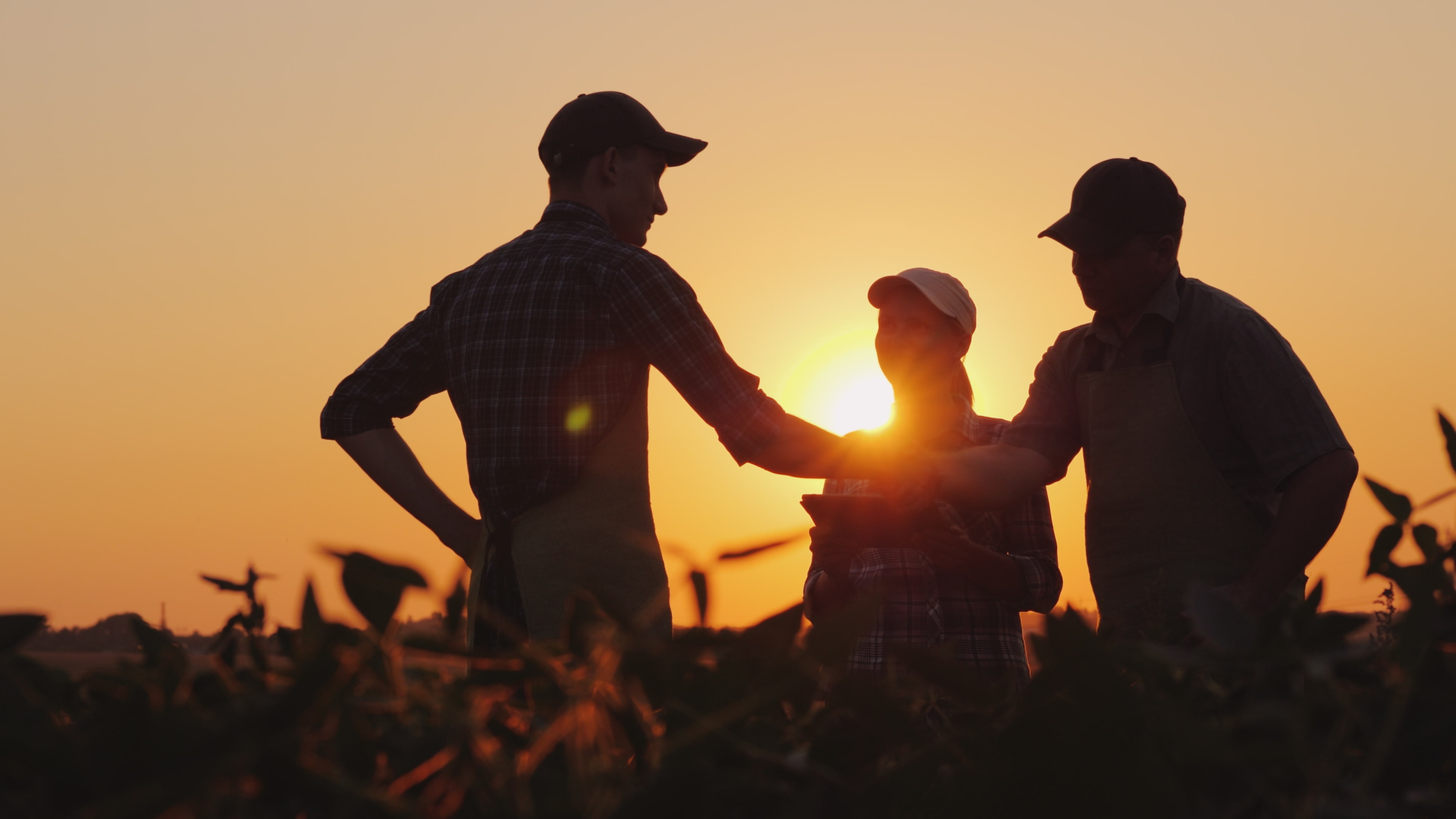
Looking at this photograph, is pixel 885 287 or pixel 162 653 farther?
pixel 885 287

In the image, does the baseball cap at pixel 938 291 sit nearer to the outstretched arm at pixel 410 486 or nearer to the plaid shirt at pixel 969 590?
the plaid shirt at pixel 969 590

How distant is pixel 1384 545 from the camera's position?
0.80m

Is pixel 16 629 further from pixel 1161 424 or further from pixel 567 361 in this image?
pixel 1161 424

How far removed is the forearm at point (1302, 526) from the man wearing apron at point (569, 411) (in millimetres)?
1174

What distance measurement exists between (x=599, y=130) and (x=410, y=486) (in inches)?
45.7

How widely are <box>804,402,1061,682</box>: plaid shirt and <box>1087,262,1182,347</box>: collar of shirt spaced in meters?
0.61

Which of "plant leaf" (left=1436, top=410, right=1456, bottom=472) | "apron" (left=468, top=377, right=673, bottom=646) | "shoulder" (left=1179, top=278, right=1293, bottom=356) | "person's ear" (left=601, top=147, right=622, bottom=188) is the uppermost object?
"person's ear" (left=601, top=147, right=622, bottom=188)

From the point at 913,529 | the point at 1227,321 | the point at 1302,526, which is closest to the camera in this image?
the point at 1302,526

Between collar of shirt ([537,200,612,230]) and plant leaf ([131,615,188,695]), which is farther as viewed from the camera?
collar of shirt ([537,200,612,230])

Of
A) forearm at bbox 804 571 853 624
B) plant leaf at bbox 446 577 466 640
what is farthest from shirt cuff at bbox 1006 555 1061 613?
plant leaf at bbox 446 577 466 640

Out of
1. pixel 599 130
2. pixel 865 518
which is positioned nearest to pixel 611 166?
pixel 599 130

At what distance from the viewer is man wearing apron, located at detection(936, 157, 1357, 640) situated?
329cm

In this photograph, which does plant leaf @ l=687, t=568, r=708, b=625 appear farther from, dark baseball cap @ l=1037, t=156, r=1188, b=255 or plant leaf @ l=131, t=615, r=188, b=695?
dark baseball cap @ l=1037, t=156, r=1188, b=255

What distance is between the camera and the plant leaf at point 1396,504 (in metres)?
0.81
